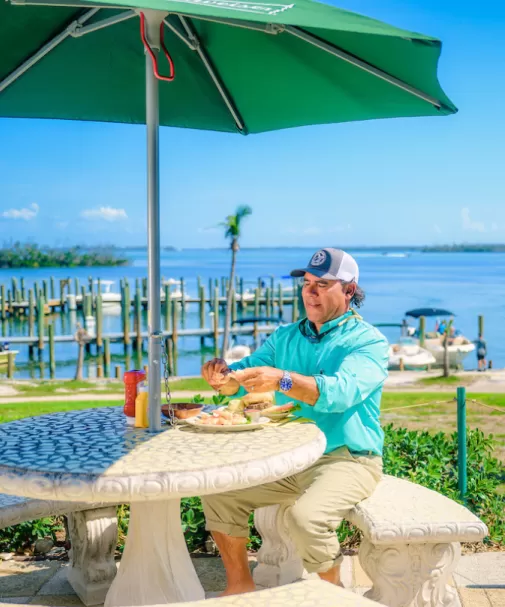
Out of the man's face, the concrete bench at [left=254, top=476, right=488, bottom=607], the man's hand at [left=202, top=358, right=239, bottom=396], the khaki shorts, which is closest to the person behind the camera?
the concrete bench at [left=254, top=476, right=488, bottom=607]

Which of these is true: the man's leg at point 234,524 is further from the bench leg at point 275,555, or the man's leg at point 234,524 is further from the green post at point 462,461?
the green post at point 462,461

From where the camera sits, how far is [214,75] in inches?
145

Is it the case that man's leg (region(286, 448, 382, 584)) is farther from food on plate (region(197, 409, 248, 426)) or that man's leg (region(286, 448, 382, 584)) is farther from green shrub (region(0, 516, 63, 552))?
green shrub (region(0, 516, 63, 552))

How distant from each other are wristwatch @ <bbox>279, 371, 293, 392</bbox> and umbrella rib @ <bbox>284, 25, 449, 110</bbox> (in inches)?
50.7

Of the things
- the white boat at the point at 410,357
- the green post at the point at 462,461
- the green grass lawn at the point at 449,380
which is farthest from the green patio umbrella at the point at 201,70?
the white boat at the point at 410,357

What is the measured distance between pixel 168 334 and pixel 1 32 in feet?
98.6

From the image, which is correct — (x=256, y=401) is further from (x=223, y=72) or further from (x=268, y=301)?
(x=268, y=301)

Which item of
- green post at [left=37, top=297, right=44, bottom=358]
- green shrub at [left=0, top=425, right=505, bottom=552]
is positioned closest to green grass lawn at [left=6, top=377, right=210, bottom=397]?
green shrub at [left=0, top=425, right=505, bottom=552]

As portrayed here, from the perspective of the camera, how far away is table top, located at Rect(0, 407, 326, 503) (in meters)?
2.25

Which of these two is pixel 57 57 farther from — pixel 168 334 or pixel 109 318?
pixel 109 318

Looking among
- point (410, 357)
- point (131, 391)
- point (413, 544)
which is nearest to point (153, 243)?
point (131, 391)

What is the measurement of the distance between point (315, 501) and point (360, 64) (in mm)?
1748

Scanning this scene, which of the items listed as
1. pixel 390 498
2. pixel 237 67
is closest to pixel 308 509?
pixel 390 498

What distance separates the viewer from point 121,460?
2.40 metres
